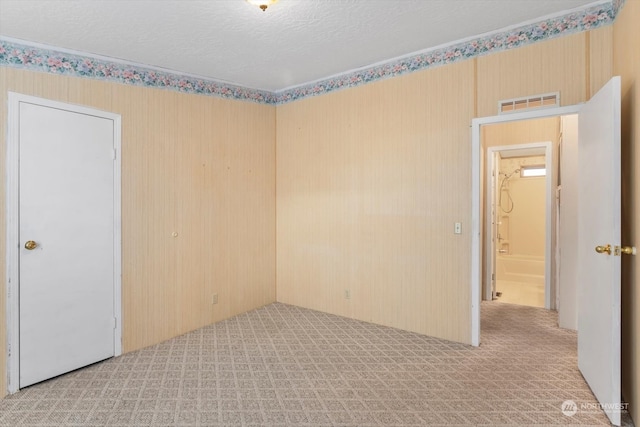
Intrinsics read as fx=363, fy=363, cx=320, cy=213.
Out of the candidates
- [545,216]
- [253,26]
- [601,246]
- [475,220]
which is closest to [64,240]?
[253,26]

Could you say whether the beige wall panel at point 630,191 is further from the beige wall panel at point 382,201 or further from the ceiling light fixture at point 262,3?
the ceiling light fixture at point 262,3

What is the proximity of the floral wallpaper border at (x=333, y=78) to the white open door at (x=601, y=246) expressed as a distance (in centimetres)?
75

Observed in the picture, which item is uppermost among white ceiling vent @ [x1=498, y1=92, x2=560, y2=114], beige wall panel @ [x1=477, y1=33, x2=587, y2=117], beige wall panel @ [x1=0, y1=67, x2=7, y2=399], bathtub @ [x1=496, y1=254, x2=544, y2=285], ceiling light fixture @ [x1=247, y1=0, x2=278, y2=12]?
ceiling light fixture @ [x1=247, y1=0, x2=278, y2=12]

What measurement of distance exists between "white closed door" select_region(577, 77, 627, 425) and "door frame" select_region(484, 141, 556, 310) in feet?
7.22

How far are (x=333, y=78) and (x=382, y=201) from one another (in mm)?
1571

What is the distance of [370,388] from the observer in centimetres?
263

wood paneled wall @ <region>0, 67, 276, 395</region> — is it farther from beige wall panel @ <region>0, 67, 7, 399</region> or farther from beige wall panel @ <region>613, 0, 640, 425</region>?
beige wall panel @ <region>613, 0, 640, 425</region>

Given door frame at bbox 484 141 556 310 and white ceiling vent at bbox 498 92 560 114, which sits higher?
white ceiling vent at bbox 498 92 560 114

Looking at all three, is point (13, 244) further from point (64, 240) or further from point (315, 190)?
point (315, 190)

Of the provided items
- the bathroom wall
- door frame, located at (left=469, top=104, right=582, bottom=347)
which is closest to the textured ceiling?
door frame, located at (left=469, top=104, right=582, bottom=347)

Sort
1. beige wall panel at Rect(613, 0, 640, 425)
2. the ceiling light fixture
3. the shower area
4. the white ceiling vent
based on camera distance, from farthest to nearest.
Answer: the shower area
the white ceiling vent
the ceiling light fixture
beige wall panel at Rect(613, 0, 640, 425)

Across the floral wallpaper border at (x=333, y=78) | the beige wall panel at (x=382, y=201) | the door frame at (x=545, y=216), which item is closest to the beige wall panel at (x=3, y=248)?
the floral wallpaper border at (x=333, y=78)

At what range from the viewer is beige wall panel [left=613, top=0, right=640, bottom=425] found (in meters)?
2.11

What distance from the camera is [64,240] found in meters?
2.95
